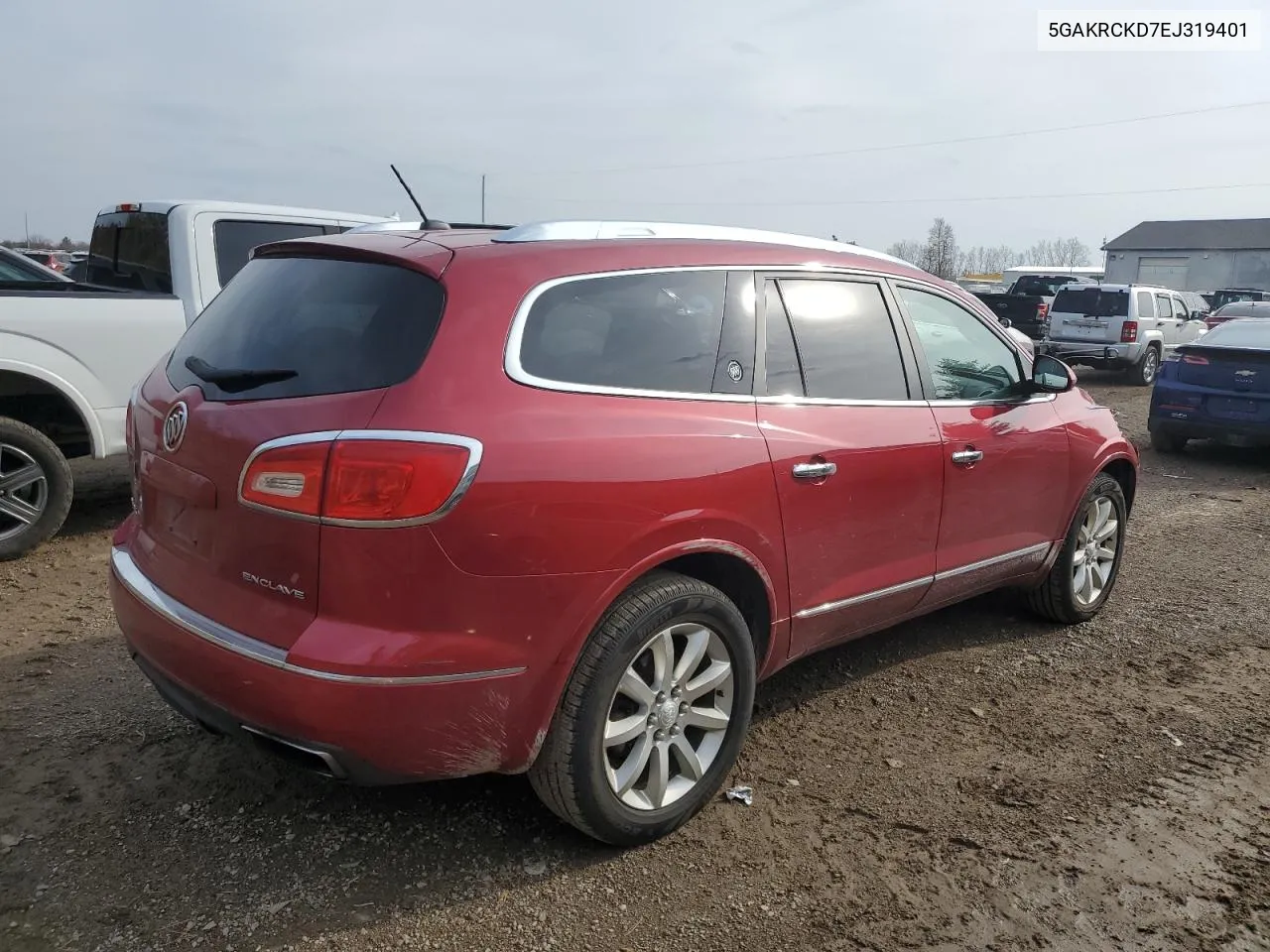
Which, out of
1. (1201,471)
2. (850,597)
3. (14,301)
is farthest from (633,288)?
(1201,471)

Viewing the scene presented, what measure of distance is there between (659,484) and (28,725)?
2541 mm

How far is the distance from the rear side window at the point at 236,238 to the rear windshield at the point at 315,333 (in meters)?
3.55

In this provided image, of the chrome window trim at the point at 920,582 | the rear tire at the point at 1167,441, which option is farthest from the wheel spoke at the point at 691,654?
the rear tire at the point at 1167,441

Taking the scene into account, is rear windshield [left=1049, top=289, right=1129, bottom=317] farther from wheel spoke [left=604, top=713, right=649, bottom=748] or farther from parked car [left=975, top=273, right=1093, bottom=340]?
wheel spoke [left=604, top=713, right=649, bottom=748]

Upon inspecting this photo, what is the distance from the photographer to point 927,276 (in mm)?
4113

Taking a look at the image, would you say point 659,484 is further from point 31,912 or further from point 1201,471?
point 1201,471

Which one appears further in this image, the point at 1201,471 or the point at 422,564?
the point at 1201,471

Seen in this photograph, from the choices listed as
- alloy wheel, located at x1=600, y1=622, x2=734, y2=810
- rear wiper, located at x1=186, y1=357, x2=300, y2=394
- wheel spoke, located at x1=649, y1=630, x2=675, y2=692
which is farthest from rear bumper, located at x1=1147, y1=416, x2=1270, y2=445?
rear wiper, located at x1=186, y1=357, x2=300, y2=394

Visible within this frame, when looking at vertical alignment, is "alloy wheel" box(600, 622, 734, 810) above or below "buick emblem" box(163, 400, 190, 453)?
below

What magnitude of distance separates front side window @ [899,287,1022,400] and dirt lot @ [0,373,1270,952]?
125 centimetres

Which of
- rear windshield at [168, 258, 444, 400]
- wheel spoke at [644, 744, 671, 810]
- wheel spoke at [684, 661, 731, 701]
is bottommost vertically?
wheel spoke at [644, 744, 671, 810]

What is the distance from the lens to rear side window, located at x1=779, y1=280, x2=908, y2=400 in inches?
132

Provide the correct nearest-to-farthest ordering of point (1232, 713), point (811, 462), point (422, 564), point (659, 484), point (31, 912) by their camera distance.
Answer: point (422, 564)
point (31, 912)
point (659, 484)
point (811, 462)
point (1232, 713)

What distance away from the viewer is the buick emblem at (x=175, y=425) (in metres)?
2.71
